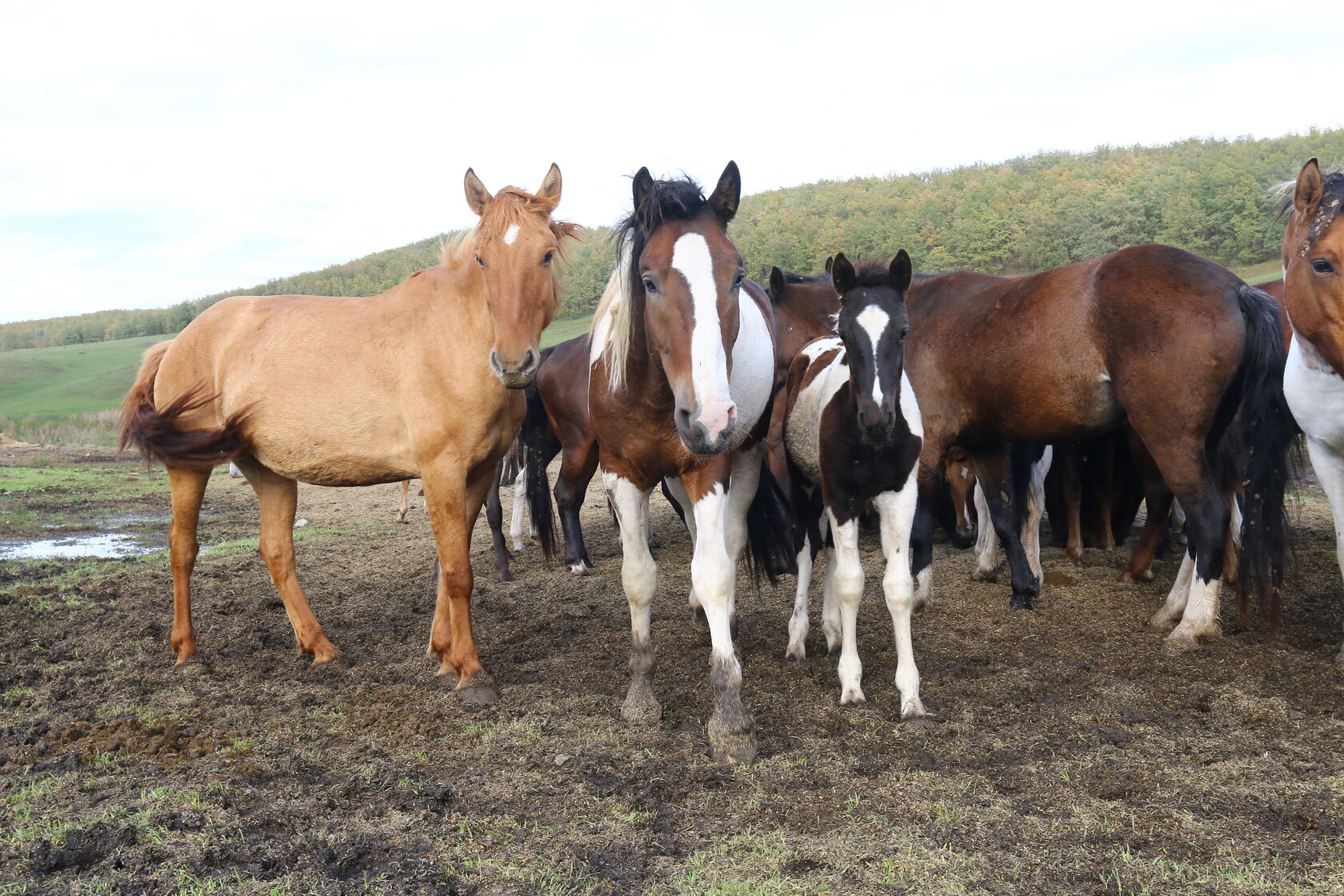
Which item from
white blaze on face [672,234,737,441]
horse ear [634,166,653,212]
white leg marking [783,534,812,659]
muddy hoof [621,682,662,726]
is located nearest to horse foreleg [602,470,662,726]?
muddy hoof [621,682,662,726]

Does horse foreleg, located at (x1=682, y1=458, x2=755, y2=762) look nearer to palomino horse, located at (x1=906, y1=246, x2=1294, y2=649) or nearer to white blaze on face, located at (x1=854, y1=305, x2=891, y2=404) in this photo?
white blaze on face, located at (x1=854, y1=305, x2=891, y2=404)

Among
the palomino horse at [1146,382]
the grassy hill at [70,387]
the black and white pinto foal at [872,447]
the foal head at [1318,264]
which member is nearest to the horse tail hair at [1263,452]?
the palomino horse at [1146,382]

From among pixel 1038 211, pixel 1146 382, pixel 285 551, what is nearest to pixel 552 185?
pixel 285 551

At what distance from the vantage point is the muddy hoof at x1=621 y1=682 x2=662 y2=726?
3871mm

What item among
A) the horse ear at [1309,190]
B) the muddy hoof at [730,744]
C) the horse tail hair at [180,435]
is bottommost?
the muddy hoof at [730,744]

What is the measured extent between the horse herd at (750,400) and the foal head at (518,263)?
13 mm

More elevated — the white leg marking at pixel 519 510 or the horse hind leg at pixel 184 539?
the horse hind leg at pixel 184 539

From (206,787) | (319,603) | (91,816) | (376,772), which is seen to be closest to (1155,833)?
(376,772)

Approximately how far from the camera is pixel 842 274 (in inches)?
159

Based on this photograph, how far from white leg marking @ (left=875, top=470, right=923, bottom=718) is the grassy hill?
53.6 feet

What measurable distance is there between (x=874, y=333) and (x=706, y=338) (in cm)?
101

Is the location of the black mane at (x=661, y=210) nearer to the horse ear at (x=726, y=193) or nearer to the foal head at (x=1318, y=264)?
the horse ear at (x=726, y=193)

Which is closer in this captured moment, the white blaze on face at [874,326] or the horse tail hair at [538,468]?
the white blaze on face at [874,326]

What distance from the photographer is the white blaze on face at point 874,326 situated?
380 centimetres
